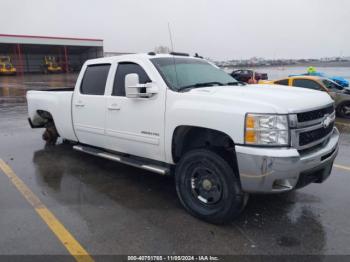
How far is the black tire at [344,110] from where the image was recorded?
1064 cm

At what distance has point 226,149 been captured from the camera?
12.2ft

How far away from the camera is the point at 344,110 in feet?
35.3

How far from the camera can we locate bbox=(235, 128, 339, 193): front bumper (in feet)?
10.4

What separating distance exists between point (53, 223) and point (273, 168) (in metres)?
2.53

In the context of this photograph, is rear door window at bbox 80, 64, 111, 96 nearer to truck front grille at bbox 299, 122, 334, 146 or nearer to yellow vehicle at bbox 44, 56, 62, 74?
truck front grille at bbox 299, 122, 334, 146

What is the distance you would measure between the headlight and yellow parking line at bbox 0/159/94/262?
1988 millimetres

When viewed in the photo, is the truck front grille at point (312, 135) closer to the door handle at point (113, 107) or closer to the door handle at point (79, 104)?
the door handle at point (113, 107)

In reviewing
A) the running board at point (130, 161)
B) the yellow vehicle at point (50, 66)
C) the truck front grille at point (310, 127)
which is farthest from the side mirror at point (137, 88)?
the yellow vehicle at point (50, 66)

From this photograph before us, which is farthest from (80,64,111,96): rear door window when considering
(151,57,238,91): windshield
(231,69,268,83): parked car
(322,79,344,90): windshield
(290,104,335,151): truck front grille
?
(231,69,268,83): parked car

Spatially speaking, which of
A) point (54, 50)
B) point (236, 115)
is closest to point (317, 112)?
point (236, 115)

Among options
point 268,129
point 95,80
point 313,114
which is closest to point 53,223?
point 95,80

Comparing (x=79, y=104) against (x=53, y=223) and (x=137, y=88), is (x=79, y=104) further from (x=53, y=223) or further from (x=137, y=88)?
(x=53, y=223)

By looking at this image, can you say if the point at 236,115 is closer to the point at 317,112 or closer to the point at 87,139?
the point at 317,112

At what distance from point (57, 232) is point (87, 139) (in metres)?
2.16
